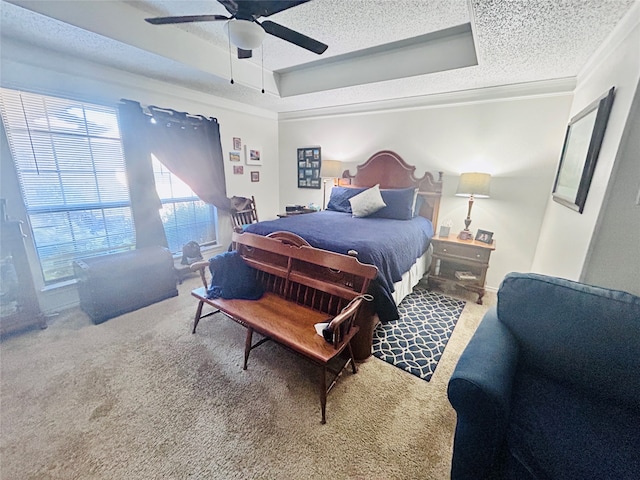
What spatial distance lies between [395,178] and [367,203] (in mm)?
767

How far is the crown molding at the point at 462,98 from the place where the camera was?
276 centimetres

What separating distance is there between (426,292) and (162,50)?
152 inches

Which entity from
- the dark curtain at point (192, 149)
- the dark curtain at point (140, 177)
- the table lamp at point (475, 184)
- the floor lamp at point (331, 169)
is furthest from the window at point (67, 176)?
the table lamp at point (475, 184)

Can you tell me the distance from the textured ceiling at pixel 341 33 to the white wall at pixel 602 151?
0.61 ft

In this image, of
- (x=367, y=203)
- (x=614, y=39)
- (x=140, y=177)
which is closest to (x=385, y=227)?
(x=367, y=203)

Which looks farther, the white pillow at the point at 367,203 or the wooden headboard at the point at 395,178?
the wooden headboard at the point at 395,178

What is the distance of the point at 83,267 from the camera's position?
2.50m

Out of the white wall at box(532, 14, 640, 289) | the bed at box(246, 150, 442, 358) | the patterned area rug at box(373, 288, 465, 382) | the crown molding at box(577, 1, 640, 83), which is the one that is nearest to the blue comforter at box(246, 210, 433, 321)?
the bed at box(246, 150, 442, 358)

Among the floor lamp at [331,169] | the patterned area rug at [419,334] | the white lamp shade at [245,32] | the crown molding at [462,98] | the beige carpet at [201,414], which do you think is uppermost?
the crown molding at [462,98]

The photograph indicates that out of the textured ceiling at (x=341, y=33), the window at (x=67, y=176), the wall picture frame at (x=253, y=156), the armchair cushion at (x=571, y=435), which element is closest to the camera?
the armchair cushion at (x=571, y=435)

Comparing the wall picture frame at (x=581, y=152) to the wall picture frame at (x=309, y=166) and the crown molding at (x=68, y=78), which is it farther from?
the crown molding at (x=68, y=78)

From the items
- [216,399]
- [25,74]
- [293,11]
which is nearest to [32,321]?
[216,399]

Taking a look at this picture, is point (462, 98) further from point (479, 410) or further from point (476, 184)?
Answer: point (479, 410)

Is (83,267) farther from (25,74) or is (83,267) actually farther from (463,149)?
(463,149)
